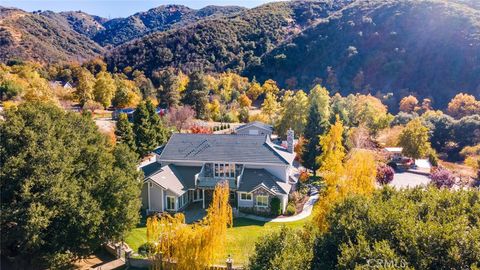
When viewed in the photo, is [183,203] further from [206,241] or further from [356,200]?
[356,200]

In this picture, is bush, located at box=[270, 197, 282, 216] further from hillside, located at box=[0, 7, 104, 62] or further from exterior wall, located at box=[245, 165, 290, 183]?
hillside, located at box=[0, 7, 104, 62]

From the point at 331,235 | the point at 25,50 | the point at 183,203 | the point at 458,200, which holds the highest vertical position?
the point at 25,50

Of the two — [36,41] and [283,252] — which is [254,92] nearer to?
[283,252]

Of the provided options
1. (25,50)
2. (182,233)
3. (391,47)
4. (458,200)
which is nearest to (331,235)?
(458,200)

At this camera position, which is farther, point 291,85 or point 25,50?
point 25,50

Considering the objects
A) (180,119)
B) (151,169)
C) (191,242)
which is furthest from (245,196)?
(180,119)
